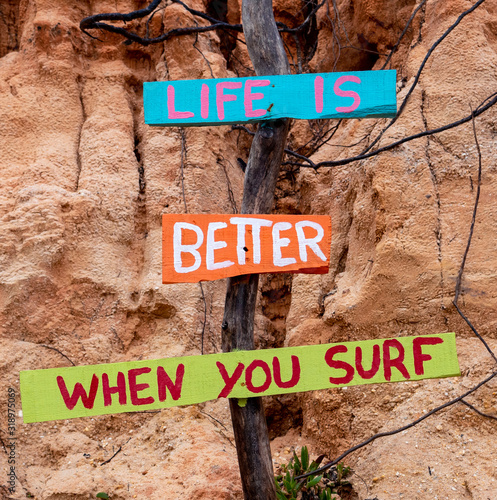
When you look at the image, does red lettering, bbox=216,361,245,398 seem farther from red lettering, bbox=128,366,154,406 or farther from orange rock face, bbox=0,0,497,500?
orange rock face, bbox=0,0,497,500

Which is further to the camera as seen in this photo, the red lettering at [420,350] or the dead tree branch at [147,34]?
the dead tree branch at [147,34]

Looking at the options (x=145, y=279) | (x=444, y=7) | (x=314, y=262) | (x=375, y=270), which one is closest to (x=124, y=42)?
(x=145, y=279)

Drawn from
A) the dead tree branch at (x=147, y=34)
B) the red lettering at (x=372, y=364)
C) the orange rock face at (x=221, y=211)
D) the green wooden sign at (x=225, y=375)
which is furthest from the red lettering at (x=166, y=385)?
the dead tree branch at (x=147, y=34)

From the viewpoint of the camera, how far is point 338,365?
2.13 metres

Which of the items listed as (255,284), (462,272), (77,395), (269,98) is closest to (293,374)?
(255,284)

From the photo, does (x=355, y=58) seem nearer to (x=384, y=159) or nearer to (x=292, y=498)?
(x=384, y=159)

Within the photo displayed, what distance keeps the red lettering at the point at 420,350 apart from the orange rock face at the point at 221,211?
0.68 m

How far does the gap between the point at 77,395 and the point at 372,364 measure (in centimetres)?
109

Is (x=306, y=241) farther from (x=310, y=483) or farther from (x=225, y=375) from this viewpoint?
(x=310, y=483)

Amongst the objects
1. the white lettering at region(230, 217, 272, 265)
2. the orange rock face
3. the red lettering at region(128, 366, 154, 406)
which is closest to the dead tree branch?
the orange rock face

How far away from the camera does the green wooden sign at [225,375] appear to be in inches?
79.8

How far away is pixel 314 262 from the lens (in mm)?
2238

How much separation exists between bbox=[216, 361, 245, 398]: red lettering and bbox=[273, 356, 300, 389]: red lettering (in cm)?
12

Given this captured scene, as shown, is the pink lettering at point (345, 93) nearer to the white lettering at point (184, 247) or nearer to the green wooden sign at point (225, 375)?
the white lettering at point (184, 247)
